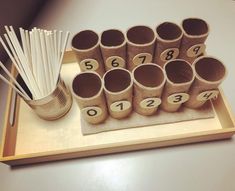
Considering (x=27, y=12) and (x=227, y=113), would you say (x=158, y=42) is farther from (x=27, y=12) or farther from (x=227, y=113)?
(x=27, y=12)

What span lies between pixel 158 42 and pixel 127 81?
11cm

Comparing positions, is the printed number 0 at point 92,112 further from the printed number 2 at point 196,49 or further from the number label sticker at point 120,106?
the printed number 2 at point 196,49

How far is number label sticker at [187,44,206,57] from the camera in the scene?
0.66 meters

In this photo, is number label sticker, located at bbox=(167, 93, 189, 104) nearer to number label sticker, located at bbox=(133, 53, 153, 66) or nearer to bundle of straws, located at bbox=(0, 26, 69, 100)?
number label sticker, located at bbox=(133, 53, 153, 66)

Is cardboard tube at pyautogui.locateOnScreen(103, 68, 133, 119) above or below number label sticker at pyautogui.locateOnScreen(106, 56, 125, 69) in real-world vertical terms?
below

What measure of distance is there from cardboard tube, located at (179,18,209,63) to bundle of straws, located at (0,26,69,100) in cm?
28

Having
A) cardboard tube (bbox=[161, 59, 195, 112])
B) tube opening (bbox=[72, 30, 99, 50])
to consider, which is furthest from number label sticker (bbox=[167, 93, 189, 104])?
tube opening (bbox=[72, 30, 99, 50])

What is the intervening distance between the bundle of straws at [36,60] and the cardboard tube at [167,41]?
214 millimetres

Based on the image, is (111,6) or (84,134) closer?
(84,134)

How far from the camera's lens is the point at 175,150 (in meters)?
0.66

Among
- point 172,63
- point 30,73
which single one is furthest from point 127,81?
point 30,73

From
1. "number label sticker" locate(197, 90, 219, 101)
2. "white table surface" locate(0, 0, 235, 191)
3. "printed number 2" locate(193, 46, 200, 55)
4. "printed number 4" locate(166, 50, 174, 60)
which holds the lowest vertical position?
"white table surface" locate(0, 0, 235, 191)

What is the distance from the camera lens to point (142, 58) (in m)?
0.66

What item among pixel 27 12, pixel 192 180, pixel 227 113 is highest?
pixel 27 12
